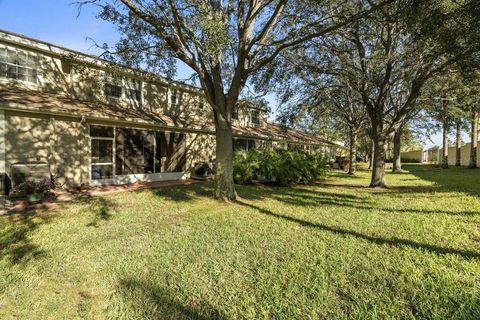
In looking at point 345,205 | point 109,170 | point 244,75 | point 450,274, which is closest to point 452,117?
point 345,205

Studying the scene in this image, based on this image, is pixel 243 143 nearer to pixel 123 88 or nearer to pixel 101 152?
pixel 123 88

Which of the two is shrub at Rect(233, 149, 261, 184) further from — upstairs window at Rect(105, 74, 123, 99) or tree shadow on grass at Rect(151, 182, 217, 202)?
upstairs window at Rect(105, 74, 123, 99)

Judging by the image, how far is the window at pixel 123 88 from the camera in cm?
1297

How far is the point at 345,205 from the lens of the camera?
891cm

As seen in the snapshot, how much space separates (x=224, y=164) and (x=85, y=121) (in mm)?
6259

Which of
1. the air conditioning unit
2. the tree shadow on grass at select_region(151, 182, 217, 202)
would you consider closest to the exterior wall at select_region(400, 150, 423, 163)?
the tree shadow on grass at select_region(151, 182, 217, 202)

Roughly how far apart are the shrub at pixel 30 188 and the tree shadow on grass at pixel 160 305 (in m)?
6.88

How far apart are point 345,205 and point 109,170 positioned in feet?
32.1

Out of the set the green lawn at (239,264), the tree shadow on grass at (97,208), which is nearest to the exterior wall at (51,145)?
the tree shadow on grass at (97,208)

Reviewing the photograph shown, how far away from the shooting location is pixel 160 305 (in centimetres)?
333

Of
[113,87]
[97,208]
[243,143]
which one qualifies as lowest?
[97,208]

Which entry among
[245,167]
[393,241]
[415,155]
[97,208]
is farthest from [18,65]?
[415,155]

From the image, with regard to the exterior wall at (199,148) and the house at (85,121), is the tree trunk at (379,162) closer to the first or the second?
the house at (85,121)

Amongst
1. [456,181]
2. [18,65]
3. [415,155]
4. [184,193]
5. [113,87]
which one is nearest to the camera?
[18,65]
